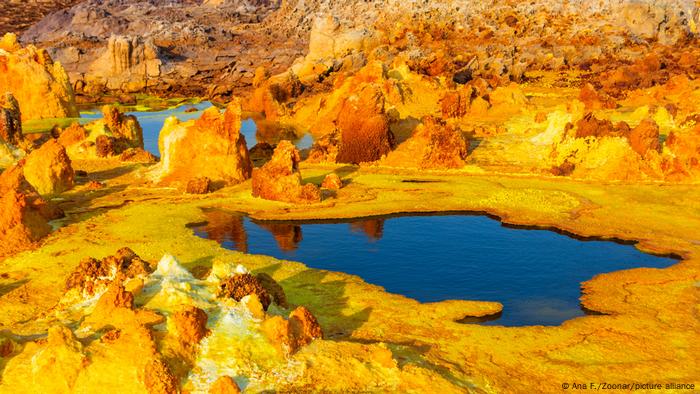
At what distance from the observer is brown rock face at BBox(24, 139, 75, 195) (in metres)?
32.6

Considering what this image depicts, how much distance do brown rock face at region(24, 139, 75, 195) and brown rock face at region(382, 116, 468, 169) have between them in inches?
671

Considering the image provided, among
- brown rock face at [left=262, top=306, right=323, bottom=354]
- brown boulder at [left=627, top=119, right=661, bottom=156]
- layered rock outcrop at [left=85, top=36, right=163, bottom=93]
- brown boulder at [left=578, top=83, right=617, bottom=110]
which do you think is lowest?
brown rock face at [left=262, top=306, right=323, bottom=354]

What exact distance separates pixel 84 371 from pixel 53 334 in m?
0.97

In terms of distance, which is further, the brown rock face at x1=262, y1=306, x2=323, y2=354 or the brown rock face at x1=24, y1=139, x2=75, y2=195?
the brown rock face at x1=24, y1=139, x2=75, y2=195

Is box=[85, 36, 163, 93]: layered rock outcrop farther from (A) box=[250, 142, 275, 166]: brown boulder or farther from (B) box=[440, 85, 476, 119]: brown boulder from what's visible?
(A) box=[250, 142, 275, 166]: brown boulder

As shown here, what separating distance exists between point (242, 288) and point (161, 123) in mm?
47209

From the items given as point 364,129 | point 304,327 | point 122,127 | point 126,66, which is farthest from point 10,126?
point 126,66

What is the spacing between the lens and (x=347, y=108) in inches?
1649

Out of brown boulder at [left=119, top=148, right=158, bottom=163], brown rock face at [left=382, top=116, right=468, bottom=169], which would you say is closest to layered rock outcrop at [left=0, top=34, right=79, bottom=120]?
brown boulder at [left=119, top=148, right=158, bottom=163]

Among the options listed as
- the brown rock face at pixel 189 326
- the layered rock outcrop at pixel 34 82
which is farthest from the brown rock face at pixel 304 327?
the layered rock outcrop at pixel 34 82

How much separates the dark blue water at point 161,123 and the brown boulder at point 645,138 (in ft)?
70.4

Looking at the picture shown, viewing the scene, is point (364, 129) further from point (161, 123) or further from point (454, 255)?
point (161, 123)

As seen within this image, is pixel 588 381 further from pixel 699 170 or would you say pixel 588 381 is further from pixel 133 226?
pixel 699 170

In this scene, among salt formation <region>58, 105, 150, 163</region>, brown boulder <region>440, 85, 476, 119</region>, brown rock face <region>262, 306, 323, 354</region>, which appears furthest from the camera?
brown boulder <region>440, 85, 476, 119</region>
